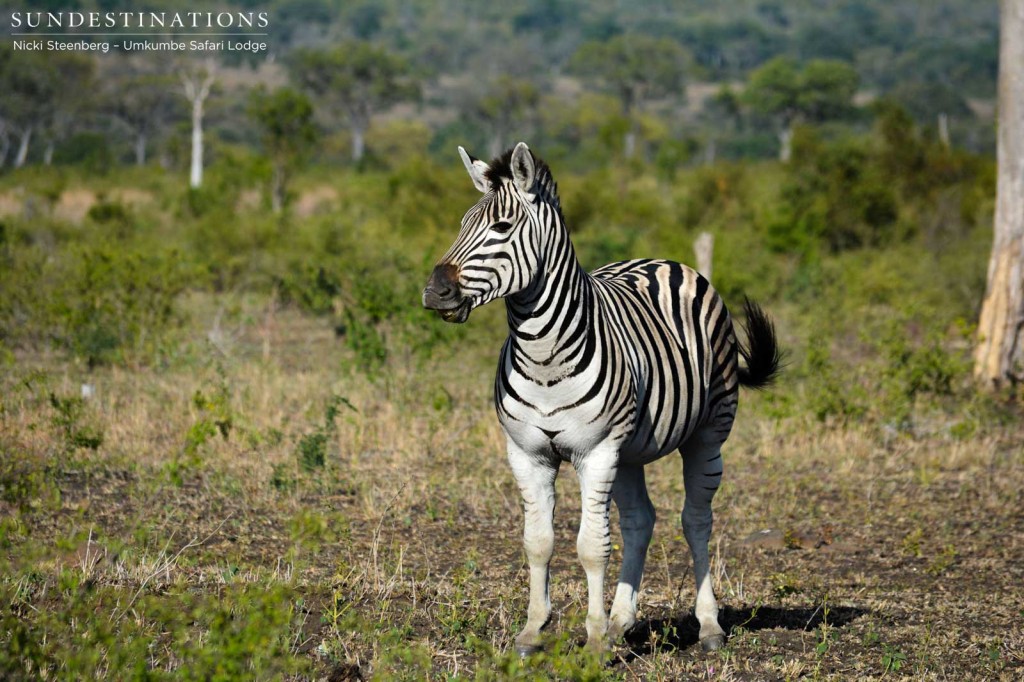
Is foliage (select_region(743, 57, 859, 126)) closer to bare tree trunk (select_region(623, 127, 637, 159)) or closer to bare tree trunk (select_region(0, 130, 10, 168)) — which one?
bare tree trunk (select_region(623, 127, 637, 159))

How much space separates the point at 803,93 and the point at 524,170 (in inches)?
2911

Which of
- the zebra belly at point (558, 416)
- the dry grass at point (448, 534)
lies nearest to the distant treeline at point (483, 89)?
the dry grass at point (448, 534)

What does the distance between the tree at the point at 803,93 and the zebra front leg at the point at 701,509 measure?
229 feet

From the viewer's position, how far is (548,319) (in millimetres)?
4867

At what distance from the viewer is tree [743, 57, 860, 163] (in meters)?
74.6

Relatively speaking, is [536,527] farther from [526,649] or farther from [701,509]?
[701,509]

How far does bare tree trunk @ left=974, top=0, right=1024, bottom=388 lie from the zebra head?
8485 millimetres

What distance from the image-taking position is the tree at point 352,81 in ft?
230

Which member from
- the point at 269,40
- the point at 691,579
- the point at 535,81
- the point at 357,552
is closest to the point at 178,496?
the point at 357,552

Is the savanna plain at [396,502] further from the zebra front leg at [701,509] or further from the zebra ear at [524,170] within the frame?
the zebra ear at [524,170]

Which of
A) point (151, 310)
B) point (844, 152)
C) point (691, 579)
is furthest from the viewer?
point (844, 152)

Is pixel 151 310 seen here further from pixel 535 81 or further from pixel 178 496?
pixel 535 81

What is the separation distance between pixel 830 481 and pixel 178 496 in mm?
4582

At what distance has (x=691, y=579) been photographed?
261 inches
